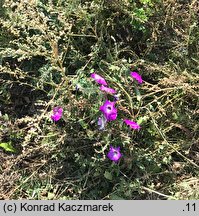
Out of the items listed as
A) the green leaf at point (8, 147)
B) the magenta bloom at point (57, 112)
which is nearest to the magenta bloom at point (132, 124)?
the magenta bloom at point (57, 112)

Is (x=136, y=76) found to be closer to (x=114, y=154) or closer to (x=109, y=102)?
(x=109, y=102)

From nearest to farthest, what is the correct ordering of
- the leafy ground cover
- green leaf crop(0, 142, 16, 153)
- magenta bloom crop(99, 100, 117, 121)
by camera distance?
magenta bloom crop(99, 100, 117, 121)
the leafy ground cover
green leaf crop(0, 142, 16, 153)

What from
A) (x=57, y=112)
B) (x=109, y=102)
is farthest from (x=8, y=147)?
(x=109, y=102)

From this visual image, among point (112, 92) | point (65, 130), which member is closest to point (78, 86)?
point (112, 92)

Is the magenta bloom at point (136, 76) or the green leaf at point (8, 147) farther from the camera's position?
the green leaf at point (8, 147)

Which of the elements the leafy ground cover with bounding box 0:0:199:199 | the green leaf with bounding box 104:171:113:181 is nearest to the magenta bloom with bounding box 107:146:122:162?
the leafy ground cover with bounding box 0:0:199:199

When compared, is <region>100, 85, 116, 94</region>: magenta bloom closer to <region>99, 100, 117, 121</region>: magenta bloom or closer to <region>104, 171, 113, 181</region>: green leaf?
<region>99, 100, 117, 121</region>: magenta bloom

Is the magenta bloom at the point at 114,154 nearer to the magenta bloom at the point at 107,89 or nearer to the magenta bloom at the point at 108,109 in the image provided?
the magenta bloom at the point at 108,109
